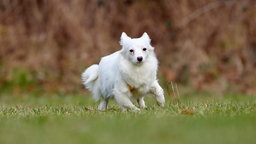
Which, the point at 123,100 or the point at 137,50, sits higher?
the point at 137,50

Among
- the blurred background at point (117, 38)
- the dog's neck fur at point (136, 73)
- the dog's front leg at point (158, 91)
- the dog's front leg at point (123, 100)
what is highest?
the blurred background at point (117, 38)

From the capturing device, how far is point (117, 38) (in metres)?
19.5

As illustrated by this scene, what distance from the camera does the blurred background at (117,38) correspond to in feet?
59.3

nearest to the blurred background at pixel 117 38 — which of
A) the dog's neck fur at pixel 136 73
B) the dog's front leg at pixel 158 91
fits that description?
the dog's front leg at pixel 158 91

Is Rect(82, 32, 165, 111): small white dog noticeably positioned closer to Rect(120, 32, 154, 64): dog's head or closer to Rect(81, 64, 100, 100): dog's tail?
Rect(120, 32, 154, 64): dog's head

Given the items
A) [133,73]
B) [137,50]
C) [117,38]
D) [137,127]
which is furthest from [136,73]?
[117,38]

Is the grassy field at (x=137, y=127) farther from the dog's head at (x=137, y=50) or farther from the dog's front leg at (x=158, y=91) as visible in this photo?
the dog's head at (x=137, y=50)

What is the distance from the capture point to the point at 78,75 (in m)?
18.2

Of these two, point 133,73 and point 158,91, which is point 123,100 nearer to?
point 133,73

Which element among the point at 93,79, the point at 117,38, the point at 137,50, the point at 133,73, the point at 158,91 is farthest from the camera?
the point at 117,38

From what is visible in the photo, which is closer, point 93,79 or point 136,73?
point 136,73

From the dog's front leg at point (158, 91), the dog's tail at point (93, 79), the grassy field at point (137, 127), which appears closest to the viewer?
the grassy field at point (137, 127)

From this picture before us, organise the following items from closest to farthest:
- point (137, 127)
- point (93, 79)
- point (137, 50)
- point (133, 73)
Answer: point (137, 127) → point (137, 50) → point (133, 73) → point (93, 79)

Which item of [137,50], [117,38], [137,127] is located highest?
[117,38]
